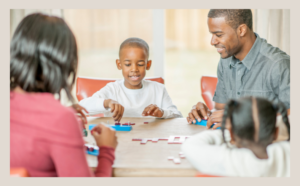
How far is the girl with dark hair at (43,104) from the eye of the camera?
809 millimetres

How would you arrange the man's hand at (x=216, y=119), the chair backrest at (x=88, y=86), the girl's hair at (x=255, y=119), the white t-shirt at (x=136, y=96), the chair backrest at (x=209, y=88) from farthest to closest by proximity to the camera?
the chair backrest at (x=209, y=88), the chair backrest at (x=88, y=86), the white t-shirt at (x=136, y=96), the man's hand at (x=216, y=119), the girl's hair at (x=255, y=119)

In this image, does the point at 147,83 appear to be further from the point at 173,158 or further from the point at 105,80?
the point at 173,158

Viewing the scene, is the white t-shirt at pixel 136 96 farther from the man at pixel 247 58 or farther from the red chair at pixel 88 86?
the man at pixel 247 58

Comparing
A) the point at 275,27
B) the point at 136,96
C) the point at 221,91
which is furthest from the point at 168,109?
the point at 275,27

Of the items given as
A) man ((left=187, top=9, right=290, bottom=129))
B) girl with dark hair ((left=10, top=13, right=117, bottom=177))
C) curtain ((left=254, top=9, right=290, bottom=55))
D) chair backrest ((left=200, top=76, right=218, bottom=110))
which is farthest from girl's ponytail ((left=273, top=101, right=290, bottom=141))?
curtain ((left=254, top=9, right=290, bottom=55))

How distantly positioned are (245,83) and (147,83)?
2.46ft

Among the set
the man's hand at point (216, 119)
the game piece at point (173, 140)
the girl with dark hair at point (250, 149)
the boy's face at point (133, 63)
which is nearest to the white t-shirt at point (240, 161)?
the girl with dark hair at point (250, 149)

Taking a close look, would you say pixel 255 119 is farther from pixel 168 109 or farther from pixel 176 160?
pixel 168 109

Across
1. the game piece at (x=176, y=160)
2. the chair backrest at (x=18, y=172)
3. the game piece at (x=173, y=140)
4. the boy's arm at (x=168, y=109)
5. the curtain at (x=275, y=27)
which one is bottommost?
the game piece at (x=176, y=160)

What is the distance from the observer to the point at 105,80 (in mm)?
2326

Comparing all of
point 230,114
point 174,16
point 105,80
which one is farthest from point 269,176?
point 174,16

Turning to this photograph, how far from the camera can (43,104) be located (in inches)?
32.8

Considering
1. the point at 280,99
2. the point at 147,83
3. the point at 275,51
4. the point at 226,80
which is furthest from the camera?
the point at 147,83

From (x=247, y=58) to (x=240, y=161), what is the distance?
95 centimetres
